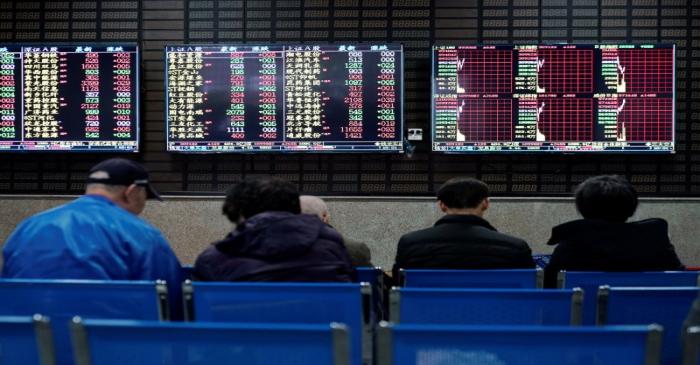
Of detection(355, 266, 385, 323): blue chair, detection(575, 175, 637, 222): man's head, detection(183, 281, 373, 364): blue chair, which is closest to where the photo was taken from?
detection(183, 281, 373, 364): blue chair

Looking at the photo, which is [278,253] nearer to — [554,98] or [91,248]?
[91,248]

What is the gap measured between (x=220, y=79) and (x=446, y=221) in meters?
3.03

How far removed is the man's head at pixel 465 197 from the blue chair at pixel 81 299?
1411 millimetres

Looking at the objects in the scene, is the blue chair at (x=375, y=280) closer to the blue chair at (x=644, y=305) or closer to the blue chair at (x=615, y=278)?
the blue chair at (x=615, y=278)

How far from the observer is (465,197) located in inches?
104

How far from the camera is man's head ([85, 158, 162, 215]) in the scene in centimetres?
212

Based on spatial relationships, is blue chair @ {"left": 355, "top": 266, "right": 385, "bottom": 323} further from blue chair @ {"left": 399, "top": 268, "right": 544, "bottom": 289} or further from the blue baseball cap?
the blue baseball cap

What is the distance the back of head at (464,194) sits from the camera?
2.64 metres

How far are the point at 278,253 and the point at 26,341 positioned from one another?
29.6 inches

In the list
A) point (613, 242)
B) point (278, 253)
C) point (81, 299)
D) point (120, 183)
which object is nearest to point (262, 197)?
point (278, 253)

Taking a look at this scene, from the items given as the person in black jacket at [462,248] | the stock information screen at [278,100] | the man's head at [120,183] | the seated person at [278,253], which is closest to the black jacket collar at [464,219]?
the person in black jacket at [462,248]

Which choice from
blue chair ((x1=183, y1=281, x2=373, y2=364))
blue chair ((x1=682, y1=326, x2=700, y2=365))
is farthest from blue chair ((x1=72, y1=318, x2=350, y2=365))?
blue chair ((x1=682, y1=326, x2=700, y2=365))

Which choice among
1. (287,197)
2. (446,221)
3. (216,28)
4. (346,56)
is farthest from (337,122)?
(287,197)

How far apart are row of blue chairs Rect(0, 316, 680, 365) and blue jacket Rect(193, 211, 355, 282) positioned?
71 cm
